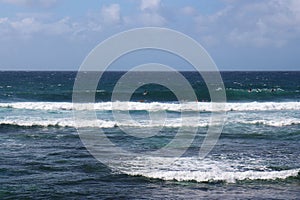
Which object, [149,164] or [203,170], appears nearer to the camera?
[203,170]

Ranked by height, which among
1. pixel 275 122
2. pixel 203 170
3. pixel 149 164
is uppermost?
pixel 275 122

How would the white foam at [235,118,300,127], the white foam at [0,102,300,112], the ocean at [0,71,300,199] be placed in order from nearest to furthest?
the ocean at [0,71,300,199]
the white foam at [235,118,300,127]
the white foam at [0,102,300,112]

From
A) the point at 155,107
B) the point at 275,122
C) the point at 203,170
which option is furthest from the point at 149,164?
the point at 155,107

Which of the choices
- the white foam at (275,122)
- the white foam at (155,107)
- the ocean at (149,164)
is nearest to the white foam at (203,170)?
the ocean at (149,164)

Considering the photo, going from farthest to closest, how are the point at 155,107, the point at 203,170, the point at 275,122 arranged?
1. the point at 155,107
2. the point at 275,122
3. the point at 203,170

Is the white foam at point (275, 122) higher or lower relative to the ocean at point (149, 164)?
higher

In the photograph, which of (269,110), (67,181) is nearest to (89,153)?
(67,181)

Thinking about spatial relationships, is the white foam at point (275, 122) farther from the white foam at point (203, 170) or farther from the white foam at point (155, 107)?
the white foam at point (203, 170)

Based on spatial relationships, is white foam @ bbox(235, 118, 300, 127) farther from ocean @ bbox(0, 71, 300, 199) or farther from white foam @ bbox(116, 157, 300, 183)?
white foam @ bbox(116, 157, 300, 183)

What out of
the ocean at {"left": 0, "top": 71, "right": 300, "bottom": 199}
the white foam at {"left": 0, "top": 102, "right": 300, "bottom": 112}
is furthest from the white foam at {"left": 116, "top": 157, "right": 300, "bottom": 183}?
the white foam at {"left": 0, "top": 102, "right": 300, "bottom": 112}

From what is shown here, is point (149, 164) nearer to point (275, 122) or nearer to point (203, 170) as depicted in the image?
point (203, 170)

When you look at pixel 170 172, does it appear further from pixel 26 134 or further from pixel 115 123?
pixel 115 123

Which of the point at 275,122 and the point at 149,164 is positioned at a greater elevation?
the point at 275,122

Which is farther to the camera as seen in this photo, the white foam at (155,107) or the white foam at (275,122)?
the white foam at (155,107)
